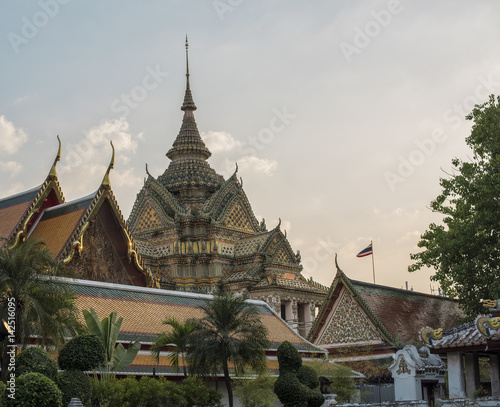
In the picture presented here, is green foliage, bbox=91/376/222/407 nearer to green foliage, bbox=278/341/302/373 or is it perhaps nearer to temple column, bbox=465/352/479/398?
green foliage, bbox=278/341/302/373

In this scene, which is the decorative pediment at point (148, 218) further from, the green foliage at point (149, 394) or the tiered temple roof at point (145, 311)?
the green foliage at point (149, 394)

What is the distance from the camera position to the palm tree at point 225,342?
17.9m

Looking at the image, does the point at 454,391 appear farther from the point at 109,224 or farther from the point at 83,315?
the point at 109,224

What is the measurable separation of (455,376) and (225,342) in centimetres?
534

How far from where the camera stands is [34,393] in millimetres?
11836

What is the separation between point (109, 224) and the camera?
1078 inches

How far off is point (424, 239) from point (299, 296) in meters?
14.9

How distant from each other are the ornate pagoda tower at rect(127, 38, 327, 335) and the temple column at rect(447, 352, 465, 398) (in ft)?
72.3

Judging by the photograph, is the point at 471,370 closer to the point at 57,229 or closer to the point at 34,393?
the point at 34,393

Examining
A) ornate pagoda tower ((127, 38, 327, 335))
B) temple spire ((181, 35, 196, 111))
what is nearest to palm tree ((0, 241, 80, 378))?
ornate pagoda tower ((127, 38, 327, 335))

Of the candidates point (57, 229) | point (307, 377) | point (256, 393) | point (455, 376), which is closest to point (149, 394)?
point (256, 393)

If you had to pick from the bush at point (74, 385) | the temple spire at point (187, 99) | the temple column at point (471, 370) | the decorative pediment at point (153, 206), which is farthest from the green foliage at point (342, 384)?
the temple spire at point (187, 99)

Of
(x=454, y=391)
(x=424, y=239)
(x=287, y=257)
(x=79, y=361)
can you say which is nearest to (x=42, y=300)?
(x=79, y=361)

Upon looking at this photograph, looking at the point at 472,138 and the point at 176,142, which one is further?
the point at 176,142
